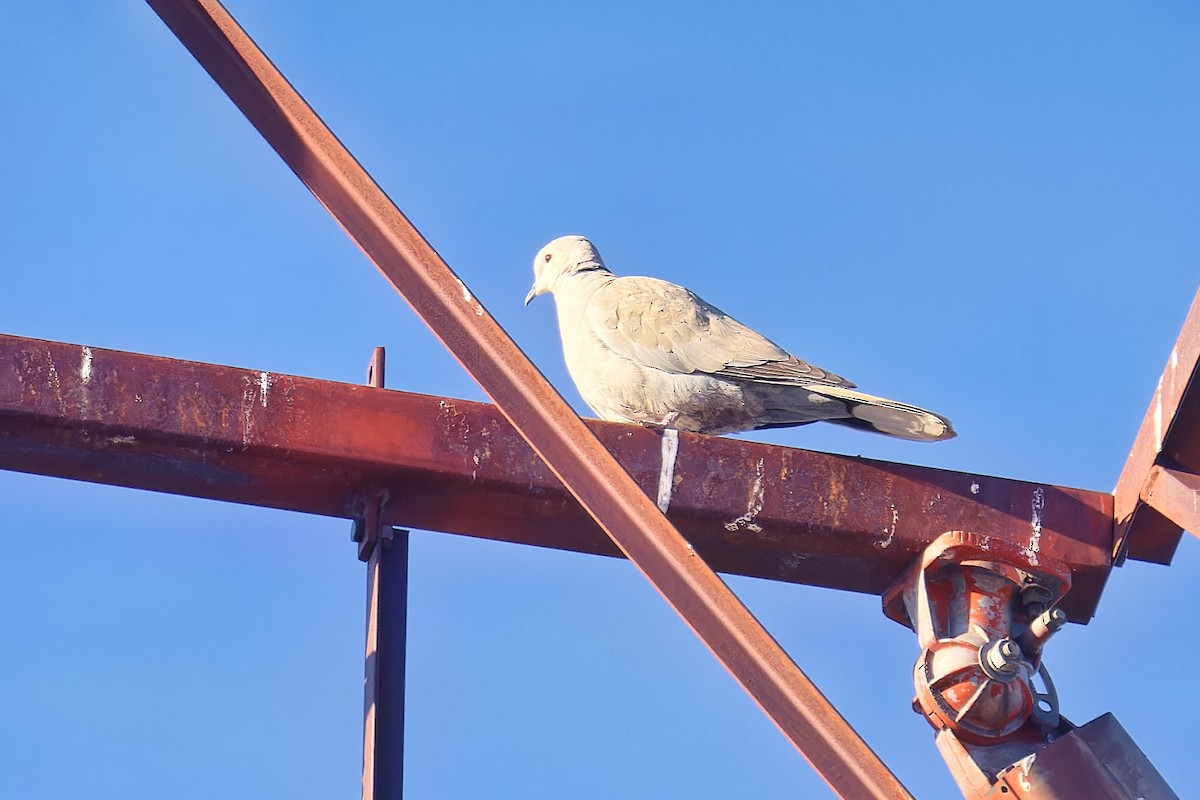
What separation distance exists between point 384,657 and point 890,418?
2142mm

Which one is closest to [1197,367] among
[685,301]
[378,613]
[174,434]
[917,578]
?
[917,578]

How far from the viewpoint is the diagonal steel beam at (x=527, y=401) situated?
9.37ft

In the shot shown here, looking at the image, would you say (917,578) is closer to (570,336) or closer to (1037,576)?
(1037,576)

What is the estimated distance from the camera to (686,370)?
577 centimetres

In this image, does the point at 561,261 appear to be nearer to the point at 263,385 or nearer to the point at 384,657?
the point at 263,385

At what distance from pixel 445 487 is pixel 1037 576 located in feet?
4.05

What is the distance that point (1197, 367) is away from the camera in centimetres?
378

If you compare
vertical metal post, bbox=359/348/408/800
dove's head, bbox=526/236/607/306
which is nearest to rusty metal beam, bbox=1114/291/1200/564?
vertical metal post, bbox=359/348/408/800

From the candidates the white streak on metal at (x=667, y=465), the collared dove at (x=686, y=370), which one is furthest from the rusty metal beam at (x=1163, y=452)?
the collared dove at (x=686, y=370)

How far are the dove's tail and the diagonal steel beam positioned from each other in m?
2.13

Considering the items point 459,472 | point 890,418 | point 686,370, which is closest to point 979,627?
point 459,472

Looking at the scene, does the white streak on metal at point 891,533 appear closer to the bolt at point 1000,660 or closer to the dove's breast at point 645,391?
the bolt at point 1000,660

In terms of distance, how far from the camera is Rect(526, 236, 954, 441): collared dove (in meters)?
5.56

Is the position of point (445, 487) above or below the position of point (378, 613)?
above
